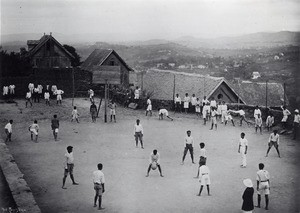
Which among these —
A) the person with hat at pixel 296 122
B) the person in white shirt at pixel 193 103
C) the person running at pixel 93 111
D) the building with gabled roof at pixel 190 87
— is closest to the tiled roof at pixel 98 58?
the building with gabled roof at pixel 190 87

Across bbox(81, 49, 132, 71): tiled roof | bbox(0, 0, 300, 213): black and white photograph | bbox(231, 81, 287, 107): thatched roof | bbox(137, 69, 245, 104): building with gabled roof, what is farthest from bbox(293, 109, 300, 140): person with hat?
bbox(81, 49, 132, 71): tiled roof

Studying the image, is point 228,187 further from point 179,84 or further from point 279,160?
point 179,84

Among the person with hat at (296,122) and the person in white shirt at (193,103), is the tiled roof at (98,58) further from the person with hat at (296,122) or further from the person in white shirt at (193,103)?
the person with hat at (296,122)

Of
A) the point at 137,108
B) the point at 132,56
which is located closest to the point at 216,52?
the point at 132,56

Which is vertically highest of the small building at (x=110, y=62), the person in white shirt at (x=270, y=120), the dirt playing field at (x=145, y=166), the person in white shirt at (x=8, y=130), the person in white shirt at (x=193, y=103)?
the small building at (x=110, y=62)

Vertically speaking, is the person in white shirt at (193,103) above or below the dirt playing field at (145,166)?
above

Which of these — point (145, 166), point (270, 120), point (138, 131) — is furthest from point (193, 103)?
point (145, 166)
